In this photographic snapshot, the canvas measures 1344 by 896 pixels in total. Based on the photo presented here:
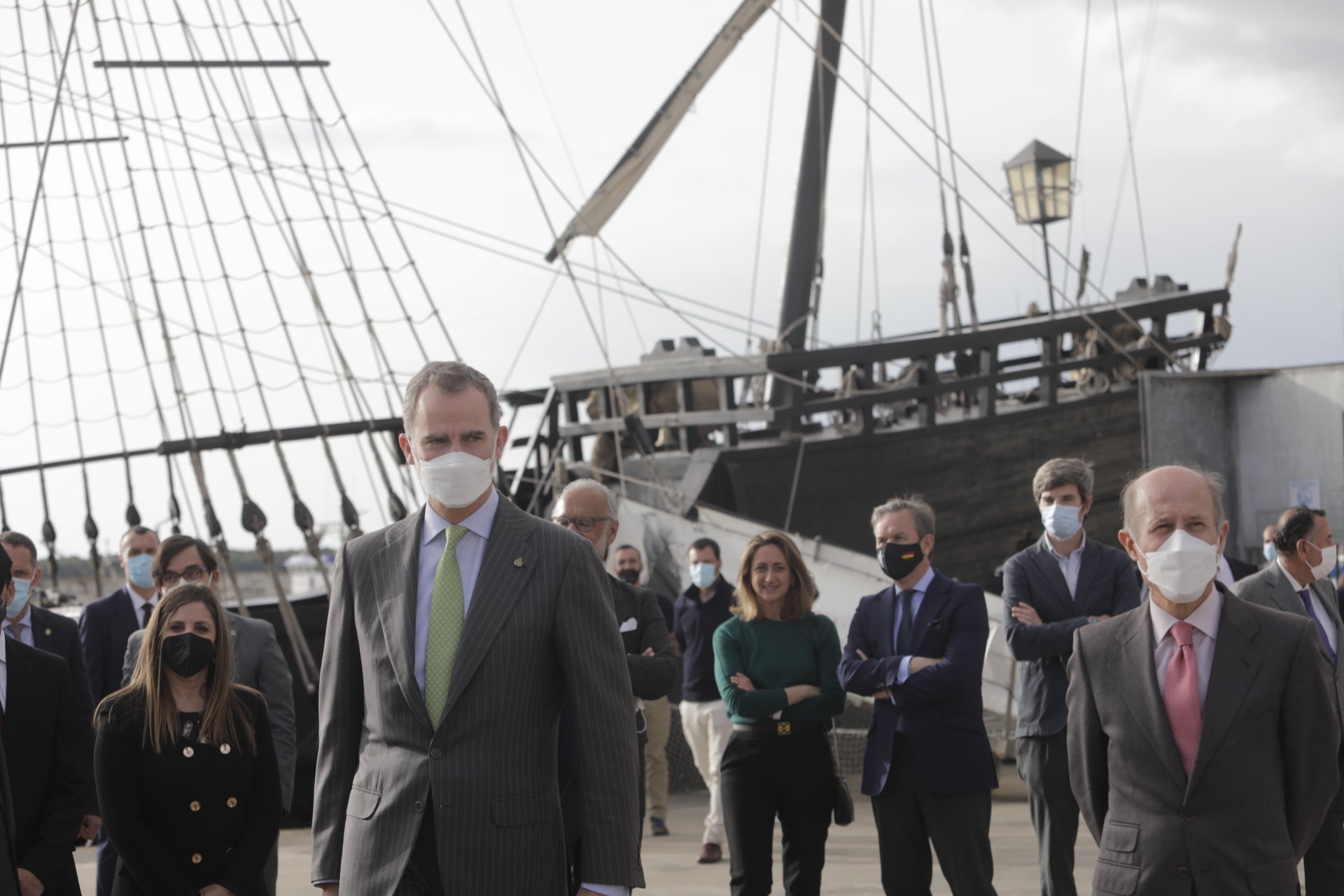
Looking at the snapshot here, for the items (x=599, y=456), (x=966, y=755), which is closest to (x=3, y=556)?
(x=966, y=755)

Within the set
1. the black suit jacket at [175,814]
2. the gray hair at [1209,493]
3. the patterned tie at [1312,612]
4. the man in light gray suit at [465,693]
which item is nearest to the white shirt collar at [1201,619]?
the gray hair at [1209,493]

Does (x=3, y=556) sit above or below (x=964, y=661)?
above

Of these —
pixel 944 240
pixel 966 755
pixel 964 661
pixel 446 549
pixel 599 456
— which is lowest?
pixel 966 755

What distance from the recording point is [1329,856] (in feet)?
15.5

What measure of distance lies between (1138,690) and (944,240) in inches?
437

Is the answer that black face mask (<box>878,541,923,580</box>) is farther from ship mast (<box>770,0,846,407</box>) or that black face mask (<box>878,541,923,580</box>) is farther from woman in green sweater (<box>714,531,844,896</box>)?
ship mast (<box>770,0,846,407</box>)

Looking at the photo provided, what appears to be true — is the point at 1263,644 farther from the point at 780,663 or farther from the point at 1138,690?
the point at 780,663

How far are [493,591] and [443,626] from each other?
110 millimetres

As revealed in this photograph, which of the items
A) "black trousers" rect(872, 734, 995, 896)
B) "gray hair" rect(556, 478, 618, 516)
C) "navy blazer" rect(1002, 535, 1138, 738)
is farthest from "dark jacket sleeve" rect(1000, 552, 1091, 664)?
"gray hair" rect(556, 478, 618, 516)

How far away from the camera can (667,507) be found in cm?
1042

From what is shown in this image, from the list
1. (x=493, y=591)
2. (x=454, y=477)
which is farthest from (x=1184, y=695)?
(x=454, y=477)

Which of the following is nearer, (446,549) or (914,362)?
(446,549)

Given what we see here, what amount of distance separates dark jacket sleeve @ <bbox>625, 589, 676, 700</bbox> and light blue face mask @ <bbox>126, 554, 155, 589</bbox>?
2.06m

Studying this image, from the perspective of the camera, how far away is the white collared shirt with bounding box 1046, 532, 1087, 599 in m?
5.07
